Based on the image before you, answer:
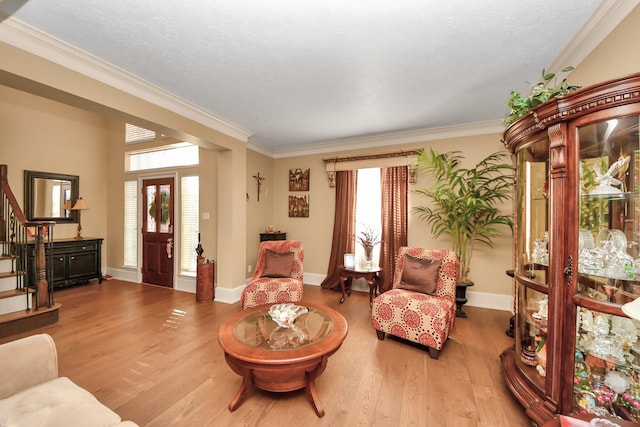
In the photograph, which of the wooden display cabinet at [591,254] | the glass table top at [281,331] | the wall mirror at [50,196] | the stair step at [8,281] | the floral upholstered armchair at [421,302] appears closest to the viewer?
the wooden display cabinet at [591,254]

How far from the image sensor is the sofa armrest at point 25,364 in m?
1.28

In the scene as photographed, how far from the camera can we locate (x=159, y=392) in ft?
6.10

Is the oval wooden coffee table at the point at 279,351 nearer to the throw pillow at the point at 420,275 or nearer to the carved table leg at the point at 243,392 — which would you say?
the carved table leg at the point at 243,392

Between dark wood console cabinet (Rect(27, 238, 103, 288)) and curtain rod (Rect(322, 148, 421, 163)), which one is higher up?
curtain rod (Rect(322, 148, 421, 163))

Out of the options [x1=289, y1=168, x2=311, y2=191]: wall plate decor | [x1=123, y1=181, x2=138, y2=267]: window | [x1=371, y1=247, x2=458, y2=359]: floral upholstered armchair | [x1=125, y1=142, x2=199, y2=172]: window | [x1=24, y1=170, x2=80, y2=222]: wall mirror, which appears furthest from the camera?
[x1=123, y1=181, x2=138, y2=267]: window

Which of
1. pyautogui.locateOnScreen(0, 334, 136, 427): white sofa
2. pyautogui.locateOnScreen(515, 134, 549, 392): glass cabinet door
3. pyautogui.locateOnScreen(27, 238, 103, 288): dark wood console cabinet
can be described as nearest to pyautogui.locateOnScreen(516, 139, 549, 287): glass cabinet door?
pyautogui.locateOnScreen(515, 134, 549, 392): glass cabinet door

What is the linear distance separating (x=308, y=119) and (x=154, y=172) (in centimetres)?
334

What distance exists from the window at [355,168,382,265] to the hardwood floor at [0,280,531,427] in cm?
132

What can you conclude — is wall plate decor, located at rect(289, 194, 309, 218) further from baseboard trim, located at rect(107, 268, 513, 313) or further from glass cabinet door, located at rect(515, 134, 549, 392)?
glass cabinet door, located at rect(515, 134, 549, 392)

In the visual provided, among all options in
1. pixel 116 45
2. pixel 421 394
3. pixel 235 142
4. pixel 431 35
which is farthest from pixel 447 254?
pixel 116 45

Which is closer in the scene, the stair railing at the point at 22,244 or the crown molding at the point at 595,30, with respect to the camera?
the crown molding at the point at 595,30

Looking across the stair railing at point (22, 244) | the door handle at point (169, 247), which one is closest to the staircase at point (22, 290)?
the stair railing at point (22, 244)

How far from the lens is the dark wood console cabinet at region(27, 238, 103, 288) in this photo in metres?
4.25

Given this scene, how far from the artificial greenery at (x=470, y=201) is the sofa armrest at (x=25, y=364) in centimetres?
385
